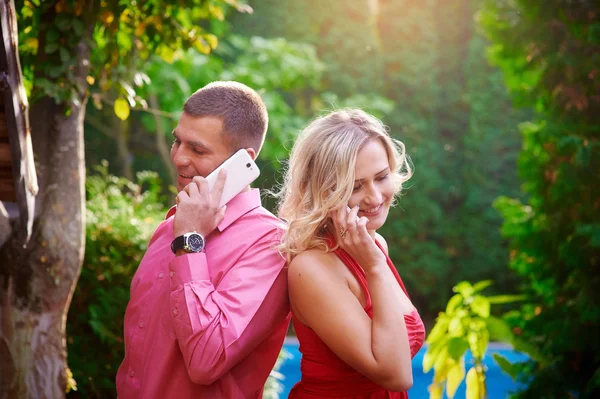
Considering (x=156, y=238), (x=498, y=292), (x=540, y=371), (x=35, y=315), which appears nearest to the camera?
(x=156, y=238)

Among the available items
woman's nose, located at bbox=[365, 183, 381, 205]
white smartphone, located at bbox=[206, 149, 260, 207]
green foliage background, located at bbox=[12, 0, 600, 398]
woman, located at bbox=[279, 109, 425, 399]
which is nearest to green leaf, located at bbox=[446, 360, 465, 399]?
green foliage background, located at bbox=[12, 0, 600, 398]

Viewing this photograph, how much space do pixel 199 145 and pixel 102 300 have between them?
301cm

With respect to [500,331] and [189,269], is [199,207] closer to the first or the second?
[189,269]

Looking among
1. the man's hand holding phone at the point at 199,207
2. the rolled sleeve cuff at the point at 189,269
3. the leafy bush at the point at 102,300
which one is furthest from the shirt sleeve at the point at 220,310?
the leafy bush at the point at 102,300

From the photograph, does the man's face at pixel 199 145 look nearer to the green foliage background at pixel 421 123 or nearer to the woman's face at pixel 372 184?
the green foliage background at pixel 421 123

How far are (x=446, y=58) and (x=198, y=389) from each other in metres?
14.3

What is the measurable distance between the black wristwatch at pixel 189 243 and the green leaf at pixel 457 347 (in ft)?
7.79

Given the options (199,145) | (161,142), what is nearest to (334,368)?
(199,145)

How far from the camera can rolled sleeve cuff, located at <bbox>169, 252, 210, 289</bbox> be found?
85.4 inches

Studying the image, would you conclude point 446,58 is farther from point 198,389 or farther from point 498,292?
point 198,389

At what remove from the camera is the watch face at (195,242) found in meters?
2.20

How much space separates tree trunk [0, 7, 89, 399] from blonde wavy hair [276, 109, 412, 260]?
67.8 inches

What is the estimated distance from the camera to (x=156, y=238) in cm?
269

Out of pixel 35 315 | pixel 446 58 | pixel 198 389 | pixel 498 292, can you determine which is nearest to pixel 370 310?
pixel 198 389
